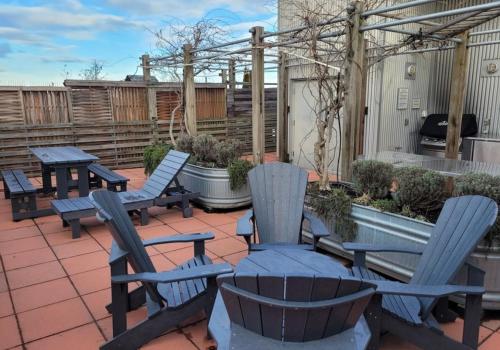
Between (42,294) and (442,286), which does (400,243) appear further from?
(42,294)

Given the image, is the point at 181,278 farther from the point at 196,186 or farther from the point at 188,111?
the point at 188,111

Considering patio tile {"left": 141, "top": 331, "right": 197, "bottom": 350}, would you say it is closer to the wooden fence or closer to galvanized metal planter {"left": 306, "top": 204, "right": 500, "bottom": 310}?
galvanized metal planter {"left": 306, "top": 204, "right": 500, "bottom": 310}

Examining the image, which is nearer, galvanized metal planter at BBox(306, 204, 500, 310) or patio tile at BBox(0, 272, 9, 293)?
galvanized metal planter at BBox(306, 204, 500, 310)

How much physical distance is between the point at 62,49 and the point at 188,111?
6.07 meters

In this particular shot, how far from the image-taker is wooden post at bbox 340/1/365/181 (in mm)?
3482

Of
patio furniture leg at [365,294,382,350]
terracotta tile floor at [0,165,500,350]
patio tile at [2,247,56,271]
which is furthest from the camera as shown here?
patio tile at [2,247,56,271]

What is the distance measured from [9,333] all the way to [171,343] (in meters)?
1.06

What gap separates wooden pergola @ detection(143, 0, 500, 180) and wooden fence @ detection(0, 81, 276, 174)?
1070 mm

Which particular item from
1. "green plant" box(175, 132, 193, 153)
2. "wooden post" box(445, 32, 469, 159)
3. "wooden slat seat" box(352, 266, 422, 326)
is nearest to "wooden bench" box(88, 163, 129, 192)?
"green plant" box(175, 132, 193, 153)

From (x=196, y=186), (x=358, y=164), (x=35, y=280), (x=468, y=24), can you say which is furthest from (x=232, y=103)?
(x=35, y=280)

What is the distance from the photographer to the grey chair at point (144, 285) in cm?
200

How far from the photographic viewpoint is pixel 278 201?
3.26 m

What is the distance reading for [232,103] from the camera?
9.68 metres

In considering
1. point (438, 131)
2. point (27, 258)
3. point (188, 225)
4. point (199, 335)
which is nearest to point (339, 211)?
point (199, 335)
